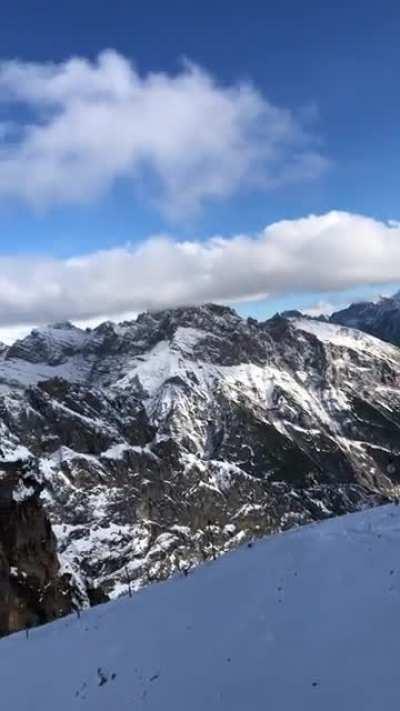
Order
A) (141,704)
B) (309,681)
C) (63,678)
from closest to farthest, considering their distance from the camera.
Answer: (309,681)
(141,704)
(63,678)

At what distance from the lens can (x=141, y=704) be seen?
727 inches

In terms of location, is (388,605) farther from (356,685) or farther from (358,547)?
(358,547)

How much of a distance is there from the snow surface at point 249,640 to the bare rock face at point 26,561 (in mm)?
70642

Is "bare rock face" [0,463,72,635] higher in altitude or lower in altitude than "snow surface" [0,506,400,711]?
lower

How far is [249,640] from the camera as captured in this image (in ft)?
64.2

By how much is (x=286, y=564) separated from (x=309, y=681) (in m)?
8.44

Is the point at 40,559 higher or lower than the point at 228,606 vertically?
lower

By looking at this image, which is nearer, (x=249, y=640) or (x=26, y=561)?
(x=249, y=640)

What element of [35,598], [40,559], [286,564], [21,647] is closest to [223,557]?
[286,564]

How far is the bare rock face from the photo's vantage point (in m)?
95.2

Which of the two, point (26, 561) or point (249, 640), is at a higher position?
point (249, 640)

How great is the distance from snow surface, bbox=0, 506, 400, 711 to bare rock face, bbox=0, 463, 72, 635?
7064 centimetres

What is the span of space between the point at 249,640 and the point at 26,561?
3781 inches

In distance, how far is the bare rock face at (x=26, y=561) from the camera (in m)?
95.2
